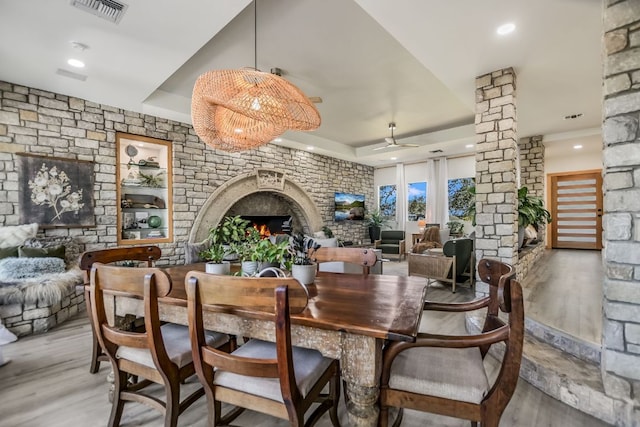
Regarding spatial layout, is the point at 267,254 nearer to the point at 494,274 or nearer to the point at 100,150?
the point at 494,274

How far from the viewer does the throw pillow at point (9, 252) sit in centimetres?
312

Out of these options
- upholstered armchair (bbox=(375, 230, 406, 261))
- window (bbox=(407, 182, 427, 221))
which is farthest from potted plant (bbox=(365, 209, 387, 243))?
window (bbox=(407, 182, 427, 221))

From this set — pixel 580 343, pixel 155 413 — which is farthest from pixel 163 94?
pixel 580 343

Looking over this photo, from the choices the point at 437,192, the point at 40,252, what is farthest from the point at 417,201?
the point at 40,252

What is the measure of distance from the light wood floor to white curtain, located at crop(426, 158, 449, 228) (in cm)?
633

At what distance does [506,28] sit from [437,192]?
19.5ft

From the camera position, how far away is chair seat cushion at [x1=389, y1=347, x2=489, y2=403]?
42.7 inches

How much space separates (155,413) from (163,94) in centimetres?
396

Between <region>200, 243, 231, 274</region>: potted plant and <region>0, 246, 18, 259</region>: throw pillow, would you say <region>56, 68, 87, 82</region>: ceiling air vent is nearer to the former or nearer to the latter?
<region>0, 246, 18, 259</region>: throw pillow

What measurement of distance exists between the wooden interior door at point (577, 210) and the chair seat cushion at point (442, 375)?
8.69m

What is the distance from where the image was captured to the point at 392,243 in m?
7.99

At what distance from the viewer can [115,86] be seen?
3.39 metres

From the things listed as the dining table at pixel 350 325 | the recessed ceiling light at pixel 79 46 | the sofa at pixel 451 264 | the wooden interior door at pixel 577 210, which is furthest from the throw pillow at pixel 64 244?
the wooden interior door at pixel 577 210

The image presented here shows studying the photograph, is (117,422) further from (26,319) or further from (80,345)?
(26,319)
